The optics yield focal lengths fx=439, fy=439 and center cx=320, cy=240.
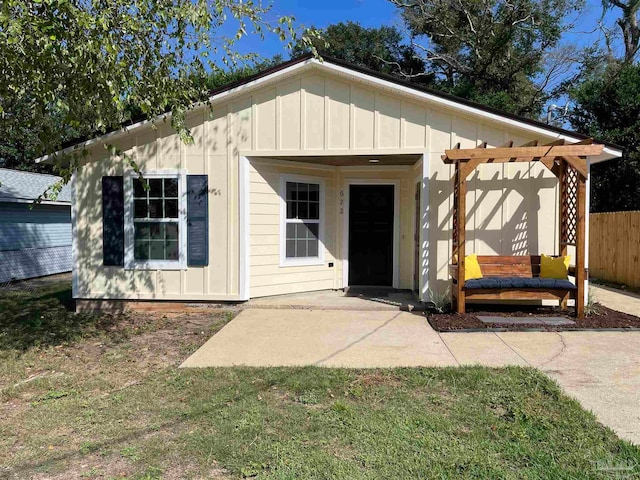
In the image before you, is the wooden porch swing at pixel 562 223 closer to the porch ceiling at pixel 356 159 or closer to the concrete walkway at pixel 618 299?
the porch ceiling at pixel 356 159

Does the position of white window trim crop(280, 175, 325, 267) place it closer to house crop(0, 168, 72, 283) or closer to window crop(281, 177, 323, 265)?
window crop(281, 177, 323, 265)

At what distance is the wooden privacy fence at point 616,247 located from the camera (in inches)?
413

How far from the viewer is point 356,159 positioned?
7945mm

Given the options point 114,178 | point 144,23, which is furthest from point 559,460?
point 114,178

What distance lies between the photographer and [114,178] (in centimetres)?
745

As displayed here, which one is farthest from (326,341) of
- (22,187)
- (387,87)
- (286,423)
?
(22,187)

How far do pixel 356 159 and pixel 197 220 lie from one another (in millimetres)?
3002

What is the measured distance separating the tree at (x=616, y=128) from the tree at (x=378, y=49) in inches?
376

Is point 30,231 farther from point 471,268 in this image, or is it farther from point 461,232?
point 471,268

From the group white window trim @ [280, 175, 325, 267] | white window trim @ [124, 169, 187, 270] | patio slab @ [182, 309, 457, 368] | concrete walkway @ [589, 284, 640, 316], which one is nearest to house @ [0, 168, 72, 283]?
white window trim @ [124, 169, 187, 270]

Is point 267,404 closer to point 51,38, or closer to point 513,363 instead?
point 513,363

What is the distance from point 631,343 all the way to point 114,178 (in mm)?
7941

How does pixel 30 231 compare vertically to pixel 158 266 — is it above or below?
above

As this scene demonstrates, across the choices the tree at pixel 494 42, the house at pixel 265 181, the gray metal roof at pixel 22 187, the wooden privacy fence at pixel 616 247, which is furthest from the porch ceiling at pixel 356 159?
the tree at pixel 494 42
